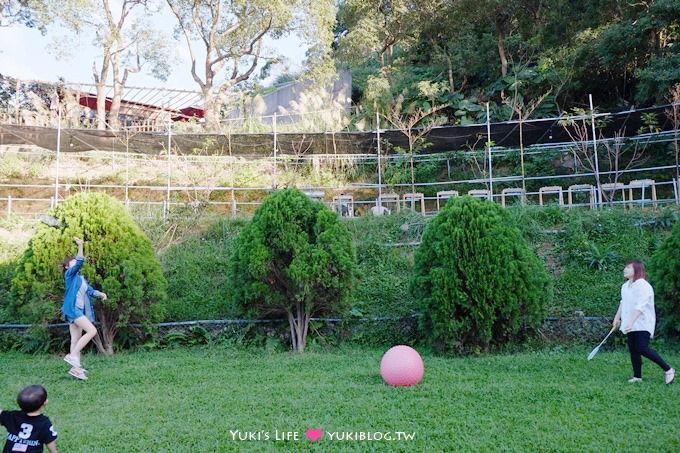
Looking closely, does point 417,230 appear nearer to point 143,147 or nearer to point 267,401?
point 267,401

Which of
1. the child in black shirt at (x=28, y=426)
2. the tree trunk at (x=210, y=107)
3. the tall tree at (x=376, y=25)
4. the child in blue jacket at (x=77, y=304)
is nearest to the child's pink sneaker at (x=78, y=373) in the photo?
the child in blue jacket at (x=77, y=304)

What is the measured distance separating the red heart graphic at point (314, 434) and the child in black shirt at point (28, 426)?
1.57 metres

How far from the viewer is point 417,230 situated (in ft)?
33.8

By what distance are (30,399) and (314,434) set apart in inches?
69.6

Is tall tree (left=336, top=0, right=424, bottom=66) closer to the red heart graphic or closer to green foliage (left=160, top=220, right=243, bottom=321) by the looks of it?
green foliage (left=160, top=220, right=243, bottom=321)

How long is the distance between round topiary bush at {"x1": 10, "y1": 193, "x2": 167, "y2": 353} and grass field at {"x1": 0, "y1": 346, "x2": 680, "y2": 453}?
2.01 feet

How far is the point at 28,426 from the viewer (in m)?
3.05

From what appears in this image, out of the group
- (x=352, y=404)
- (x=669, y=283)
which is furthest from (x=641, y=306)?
(x=352, y=404)

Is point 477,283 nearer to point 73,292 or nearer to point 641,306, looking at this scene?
point 641,306

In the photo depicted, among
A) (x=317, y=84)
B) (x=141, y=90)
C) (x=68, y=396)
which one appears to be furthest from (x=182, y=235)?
(x=141, y=90)

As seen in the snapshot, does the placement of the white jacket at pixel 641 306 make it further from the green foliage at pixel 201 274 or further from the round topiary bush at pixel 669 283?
the green foliage at pixel 201 274

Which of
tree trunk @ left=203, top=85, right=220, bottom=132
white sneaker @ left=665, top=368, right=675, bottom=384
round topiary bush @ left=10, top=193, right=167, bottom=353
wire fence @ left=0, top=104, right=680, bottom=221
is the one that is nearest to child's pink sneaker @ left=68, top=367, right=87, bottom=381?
round topiary bush @ left=10, top=193, right=167, bottom=353

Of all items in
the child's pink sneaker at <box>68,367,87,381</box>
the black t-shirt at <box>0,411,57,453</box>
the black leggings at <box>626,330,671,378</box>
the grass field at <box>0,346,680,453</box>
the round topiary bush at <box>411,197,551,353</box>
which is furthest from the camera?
the round topiary bush at <box>411,197,551,353</box>

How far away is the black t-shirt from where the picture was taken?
303 cm
